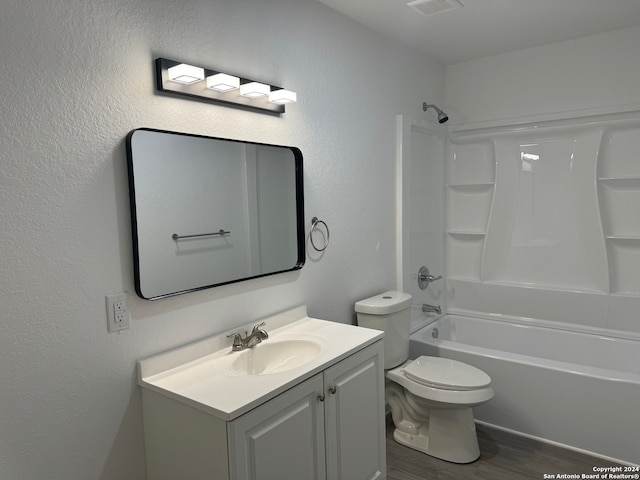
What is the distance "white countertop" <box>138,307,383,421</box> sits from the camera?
1550 mm

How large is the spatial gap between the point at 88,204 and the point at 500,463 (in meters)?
2.45

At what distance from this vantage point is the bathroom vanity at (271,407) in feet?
5.02

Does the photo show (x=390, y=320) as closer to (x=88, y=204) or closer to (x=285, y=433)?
(x=285, y=433)

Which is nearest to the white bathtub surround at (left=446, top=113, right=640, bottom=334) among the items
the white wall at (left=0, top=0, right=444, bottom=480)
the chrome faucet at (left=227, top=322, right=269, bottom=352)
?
the white wall at (left=0, top=0, right=444, bottom=480)

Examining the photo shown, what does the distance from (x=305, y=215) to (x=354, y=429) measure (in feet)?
3.50

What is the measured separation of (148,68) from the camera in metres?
1.72

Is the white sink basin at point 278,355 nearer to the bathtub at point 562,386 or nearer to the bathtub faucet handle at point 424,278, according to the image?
the bathtub at point 562,386

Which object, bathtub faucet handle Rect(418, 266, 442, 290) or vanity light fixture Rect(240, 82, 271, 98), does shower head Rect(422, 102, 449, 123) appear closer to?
bathtub faucet handle Rect(418, 266, 442, 290)

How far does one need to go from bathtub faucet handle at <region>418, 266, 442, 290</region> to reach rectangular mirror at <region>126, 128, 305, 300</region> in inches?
55.6

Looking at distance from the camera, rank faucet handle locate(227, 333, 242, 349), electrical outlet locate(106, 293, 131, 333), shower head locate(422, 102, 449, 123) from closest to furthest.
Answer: electrical outlet locate(106, 293, 131, 333) → faucet handle locate(227, 333, 242, 349) → shower head locate(422, 102, 449, 123)

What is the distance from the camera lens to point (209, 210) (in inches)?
78.3

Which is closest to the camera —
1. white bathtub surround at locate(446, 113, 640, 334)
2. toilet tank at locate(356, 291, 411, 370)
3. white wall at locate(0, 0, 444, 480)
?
white wall at locate(0, 0, 444, 480)

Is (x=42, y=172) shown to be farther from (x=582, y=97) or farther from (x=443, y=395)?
(x=582, y=97)

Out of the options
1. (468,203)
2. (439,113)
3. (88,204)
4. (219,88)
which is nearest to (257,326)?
(88,204)
